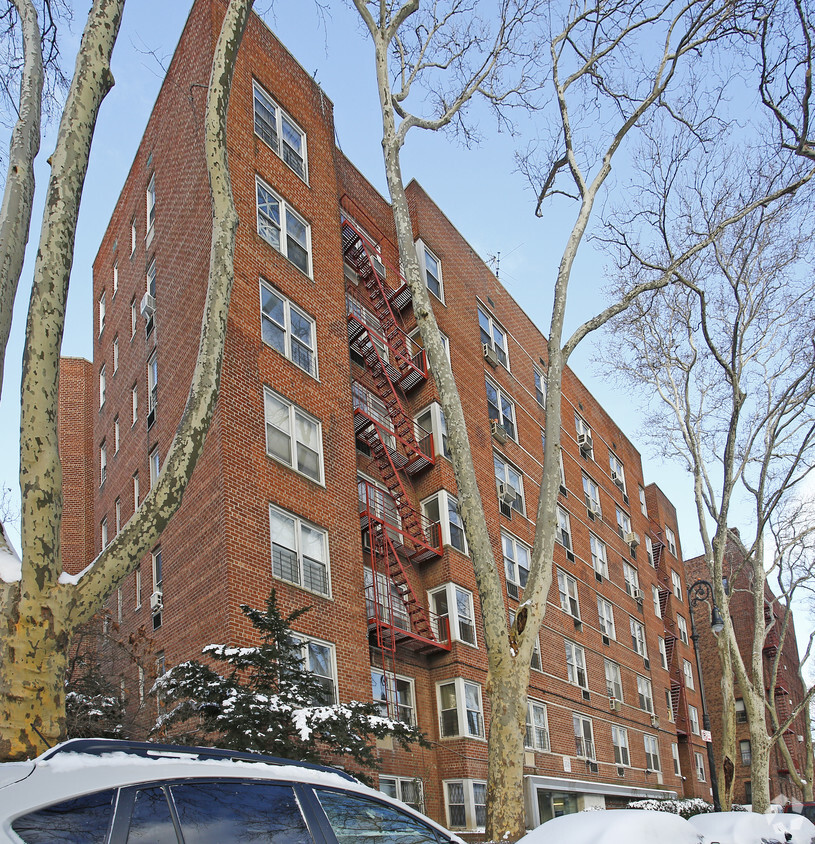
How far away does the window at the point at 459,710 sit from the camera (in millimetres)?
19969

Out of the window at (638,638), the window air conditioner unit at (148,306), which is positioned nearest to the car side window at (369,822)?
the window air conditioner unit at (148,306)

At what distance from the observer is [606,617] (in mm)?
32375

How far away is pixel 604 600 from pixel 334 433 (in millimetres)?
17394

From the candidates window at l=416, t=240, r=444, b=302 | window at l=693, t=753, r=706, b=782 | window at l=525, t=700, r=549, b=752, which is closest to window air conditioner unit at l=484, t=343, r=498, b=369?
window at l=416, t=240, r=444, b=302

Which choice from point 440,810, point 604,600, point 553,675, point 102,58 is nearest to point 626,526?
point 604,600

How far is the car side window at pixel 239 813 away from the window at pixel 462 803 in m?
16.3

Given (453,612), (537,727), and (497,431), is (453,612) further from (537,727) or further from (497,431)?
(497,431)

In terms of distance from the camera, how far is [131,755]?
3969 millimetres

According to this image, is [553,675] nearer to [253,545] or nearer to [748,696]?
[748,696]

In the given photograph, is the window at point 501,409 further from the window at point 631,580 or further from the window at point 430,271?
the window at point 631,580

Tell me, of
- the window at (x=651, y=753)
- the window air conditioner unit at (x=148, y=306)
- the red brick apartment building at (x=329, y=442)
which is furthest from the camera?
the window at (x=651, y=753)

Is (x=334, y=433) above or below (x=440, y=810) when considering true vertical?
above

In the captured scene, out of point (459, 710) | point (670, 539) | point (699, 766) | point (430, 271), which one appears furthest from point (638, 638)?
point (430, 271)

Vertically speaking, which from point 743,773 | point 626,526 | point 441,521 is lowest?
point 743,773
